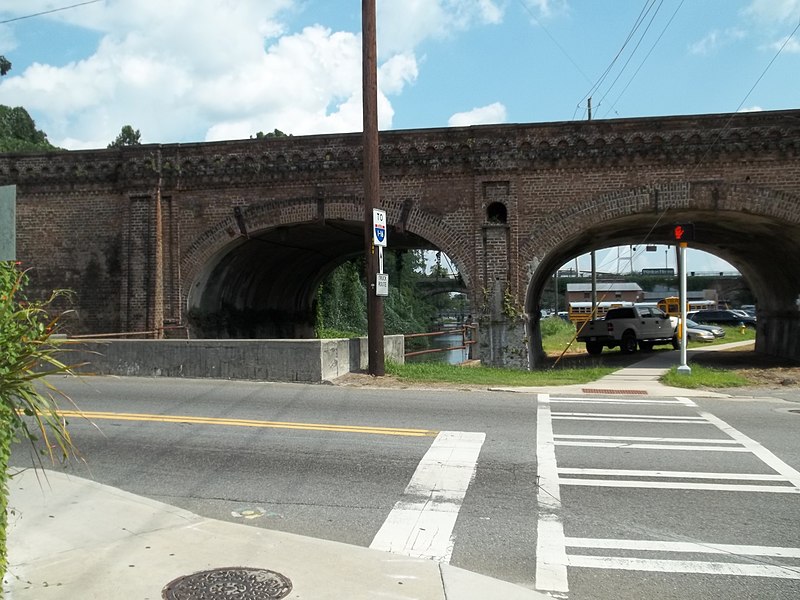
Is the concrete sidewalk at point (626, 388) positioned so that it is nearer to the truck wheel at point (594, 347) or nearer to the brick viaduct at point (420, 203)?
the brick viaduct at point (420, 203)

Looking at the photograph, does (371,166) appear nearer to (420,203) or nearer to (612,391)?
(420,203)

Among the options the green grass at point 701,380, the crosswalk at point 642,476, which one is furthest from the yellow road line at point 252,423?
the green grass at point 701,380

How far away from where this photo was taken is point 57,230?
71.6ft

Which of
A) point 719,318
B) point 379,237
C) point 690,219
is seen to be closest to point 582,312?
point 719,318

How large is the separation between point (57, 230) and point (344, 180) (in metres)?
9.22

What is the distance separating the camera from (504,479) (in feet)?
22.6

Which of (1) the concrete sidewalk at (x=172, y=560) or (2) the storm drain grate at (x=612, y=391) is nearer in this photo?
(1) the concrete sidewalk at (x=172, y=560)

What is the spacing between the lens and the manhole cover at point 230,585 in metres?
4.21

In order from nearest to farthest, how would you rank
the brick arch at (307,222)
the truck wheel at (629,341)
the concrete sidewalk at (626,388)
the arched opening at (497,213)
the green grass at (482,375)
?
the concrete sidewalk at (626,388)
the green grass at (482,375)
the arched opening at (497,213)
the brick arch at (307,222)
the truck wheel at (629,341)

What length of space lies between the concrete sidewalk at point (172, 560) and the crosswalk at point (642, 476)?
2.84 feet

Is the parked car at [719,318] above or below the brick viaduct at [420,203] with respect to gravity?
below

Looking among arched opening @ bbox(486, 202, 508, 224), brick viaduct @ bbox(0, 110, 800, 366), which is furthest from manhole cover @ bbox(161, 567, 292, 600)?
arched opening @ bbox(486, 202, 508, 224)

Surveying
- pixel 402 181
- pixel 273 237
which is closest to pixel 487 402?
pixel 402 181

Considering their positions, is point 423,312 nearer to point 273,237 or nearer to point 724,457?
point 273,237
